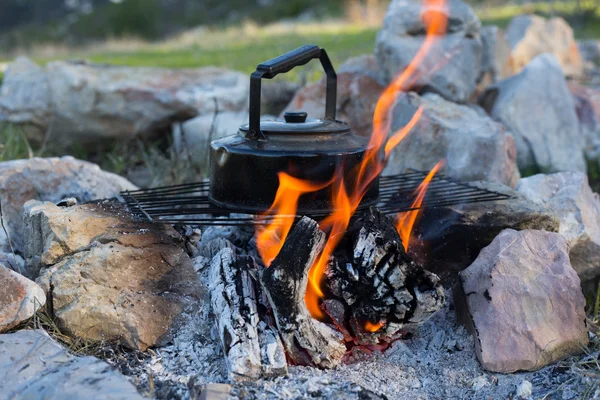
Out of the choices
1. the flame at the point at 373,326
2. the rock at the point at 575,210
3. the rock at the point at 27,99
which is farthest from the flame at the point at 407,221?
the rock at the point at 27,99

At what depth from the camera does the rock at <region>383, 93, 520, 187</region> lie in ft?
11.8

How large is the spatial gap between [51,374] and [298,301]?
816 millimetres

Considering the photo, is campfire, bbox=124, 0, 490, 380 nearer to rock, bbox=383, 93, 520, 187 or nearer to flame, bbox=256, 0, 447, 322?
flame, bbox=256, 0, 447, 322

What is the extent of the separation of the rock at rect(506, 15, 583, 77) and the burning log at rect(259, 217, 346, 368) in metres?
4.53

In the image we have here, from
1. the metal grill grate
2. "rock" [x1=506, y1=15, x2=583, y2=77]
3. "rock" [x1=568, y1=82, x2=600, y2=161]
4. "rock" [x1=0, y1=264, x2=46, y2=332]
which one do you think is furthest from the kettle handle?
"rock" [x1=506, y1=15, x2=583, y2=77]

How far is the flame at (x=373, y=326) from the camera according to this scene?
88.5 inches

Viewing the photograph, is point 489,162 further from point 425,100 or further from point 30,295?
point 30,295

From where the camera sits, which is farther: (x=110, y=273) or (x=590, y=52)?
(x=590, y=52)

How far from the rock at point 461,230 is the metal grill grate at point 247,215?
8 centimetres

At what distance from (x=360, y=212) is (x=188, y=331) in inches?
32.7

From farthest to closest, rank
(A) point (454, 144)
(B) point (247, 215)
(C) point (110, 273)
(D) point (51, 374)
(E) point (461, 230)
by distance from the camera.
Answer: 1. (A) point (454, 144)
2. (B) point (247, 215)
3. (E) point (461, 230)
4. (C) point (110, 273)
5. (D) point (51, 374)

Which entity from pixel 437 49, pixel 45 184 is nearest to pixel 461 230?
pixel 45 184

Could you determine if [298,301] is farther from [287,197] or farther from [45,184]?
[45,184]

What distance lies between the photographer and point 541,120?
4.55 meters
